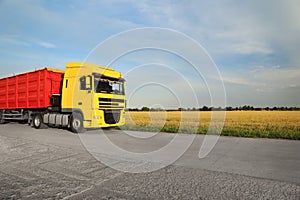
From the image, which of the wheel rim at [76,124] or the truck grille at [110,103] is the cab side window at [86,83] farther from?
the wheel rim at [76,124]

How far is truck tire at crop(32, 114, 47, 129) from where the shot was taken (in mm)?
13141

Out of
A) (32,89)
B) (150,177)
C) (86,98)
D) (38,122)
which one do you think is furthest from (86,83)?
(150,177)

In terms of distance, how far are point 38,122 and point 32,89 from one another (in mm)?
1943

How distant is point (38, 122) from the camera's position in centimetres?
1327

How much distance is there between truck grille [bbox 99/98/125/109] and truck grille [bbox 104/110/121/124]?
0.85 feet

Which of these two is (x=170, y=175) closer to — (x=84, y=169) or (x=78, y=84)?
(x=84, y=169)

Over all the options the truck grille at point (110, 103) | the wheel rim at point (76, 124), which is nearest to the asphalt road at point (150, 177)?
the truck grille at point (110, 103)

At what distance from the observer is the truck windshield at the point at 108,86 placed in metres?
10.6

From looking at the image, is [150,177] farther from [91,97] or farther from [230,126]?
[230,126]

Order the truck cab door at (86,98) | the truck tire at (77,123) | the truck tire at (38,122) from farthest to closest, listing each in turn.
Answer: the truck tire at (38,122), the truck tire at (77,123), the truck cab door at (86,98)

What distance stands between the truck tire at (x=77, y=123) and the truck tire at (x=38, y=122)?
3.05m

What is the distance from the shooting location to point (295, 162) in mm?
5367

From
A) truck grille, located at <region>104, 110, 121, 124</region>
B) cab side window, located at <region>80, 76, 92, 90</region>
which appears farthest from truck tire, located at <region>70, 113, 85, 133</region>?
cab side window, located at <region>80, 76, 92, 90</region>

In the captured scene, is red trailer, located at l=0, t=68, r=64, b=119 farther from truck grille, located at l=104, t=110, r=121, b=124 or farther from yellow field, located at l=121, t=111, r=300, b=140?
yellow field, located at l=121, t=111, r=300, b=140
